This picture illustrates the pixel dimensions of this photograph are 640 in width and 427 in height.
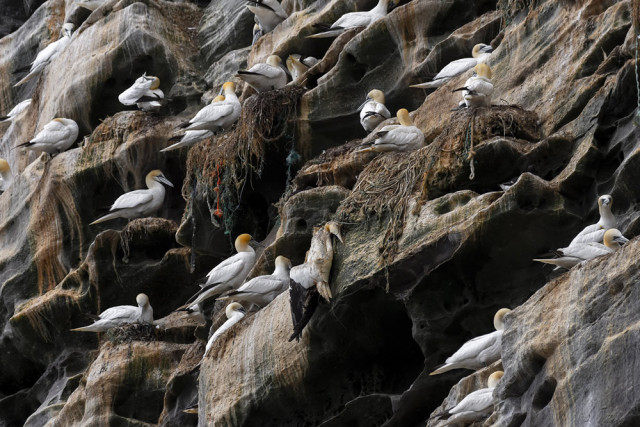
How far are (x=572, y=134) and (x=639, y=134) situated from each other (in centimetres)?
108

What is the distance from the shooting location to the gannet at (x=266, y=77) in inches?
706

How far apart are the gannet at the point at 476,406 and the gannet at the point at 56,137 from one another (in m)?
11.1

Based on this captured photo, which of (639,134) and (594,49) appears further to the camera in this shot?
(594,49)

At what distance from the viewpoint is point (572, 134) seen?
13055 mm

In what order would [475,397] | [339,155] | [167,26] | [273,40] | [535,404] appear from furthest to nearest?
[167,26], [273,40], [339,155], [475,397], [535,404]

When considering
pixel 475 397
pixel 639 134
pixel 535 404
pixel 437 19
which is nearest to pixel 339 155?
pixel 437 19

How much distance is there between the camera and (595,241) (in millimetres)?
11586

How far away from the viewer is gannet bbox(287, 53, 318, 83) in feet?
61.1

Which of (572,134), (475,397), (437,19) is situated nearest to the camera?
(475,397)

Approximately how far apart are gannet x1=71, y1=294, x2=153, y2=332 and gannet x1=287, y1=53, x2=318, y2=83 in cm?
362

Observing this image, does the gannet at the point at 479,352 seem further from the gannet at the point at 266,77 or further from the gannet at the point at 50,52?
the gannet at the point at 50,52

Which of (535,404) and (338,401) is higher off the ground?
(535,404)

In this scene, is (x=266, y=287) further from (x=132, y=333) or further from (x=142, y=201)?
(x=142, y=201)

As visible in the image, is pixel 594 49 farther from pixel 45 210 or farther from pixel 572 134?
pixel 45 210
